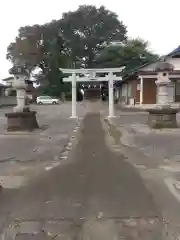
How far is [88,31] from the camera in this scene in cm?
7119

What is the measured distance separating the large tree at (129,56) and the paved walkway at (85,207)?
46.4 metres

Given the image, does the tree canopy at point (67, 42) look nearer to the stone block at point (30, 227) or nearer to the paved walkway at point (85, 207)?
the paved walkway at point (85, 207)

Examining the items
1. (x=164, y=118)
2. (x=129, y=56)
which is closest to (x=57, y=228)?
(x=164, y=118)

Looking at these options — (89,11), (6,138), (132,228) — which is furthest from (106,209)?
(89,11)

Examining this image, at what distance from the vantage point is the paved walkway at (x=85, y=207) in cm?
488

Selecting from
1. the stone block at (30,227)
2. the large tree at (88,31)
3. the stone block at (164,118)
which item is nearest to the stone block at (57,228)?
the stone block at (30,227)

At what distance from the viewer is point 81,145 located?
1252cm

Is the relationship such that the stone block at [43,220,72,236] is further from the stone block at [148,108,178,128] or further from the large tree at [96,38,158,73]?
the large tree at [96,38,158,73]

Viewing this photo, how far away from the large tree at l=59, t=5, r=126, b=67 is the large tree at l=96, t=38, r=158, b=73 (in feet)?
37.4

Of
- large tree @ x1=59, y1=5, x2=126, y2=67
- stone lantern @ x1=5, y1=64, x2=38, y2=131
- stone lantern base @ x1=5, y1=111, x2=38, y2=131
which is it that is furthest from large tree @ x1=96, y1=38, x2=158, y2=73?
stone lantern base @ x1=5, y1=111, x2=38, y2=131

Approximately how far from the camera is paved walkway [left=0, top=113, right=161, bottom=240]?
4879 millimetres

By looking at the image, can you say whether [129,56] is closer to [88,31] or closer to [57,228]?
[88,31]

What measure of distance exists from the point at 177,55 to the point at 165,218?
3164 cm

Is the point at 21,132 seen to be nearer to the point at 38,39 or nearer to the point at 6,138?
the point at 6,138
